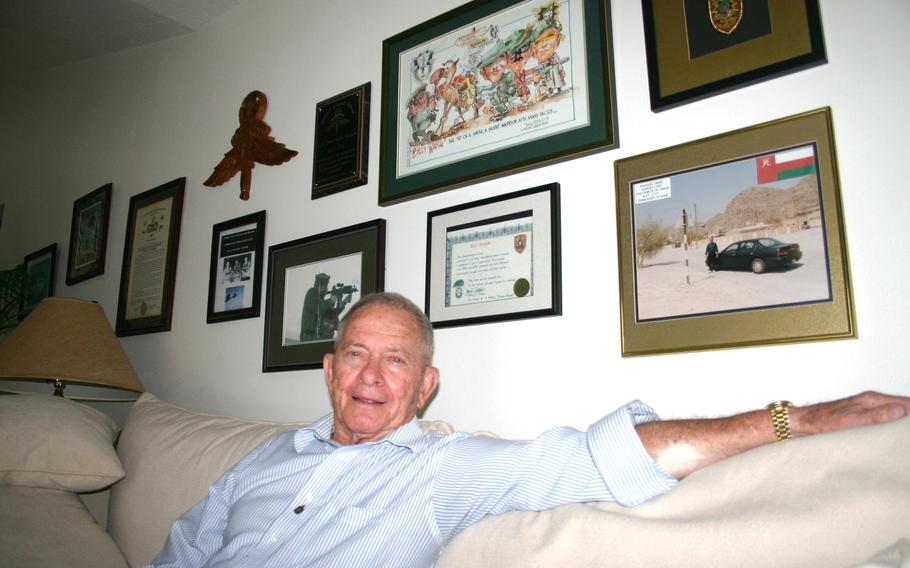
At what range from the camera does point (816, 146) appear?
1.21 meters

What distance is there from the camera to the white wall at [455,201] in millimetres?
1147

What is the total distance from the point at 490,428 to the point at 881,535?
3.09ft

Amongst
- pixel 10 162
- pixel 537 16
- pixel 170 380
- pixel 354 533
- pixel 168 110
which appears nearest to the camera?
pixel 354 533

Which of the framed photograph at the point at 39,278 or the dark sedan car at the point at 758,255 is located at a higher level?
the framed photograph at the point at 39,278

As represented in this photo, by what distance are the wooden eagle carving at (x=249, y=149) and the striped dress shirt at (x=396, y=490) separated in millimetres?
1213

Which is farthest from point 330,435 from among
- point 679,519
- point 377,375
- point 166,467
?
point 679,519

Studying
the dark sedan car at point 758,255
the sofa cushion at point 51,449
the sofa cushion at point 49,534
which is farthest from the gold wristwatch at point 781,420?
the sofa cushion at point 51,449

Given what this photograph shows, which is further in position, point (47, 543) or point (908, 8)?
point (47, 543)

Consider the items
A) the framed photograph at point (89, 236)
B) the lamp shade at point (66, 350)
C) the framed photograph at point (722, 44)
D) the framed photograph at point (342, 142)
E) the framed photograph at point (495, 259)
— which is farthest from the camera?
the framed photograph at point (89, 236)

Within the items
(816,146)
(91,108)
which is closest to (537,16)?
(816,146)

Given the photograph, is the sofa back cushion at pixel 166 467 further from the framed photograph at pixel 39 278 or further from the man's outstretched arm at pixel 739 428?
Result: the framed photograph at pixel 39 278

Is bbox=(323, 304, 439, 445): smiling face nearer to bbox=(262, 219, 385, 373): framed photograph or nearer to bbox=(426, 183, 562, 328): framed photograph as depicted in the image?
bbox=(426, 183, 562, 328): framed photograph

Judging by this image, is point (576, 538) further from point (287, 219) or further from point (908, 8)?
point (287, 219)

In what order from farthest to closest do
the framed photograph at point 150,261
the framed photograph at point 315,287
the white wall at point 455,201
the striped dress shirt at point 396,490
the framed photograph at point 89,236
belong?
the framed photograph at point 89,236 < the framed photograph at point 150,261 < the framed photograph at point 315,287 < the white wall at point 455,201 < the striped dress shirt at point 396,490
